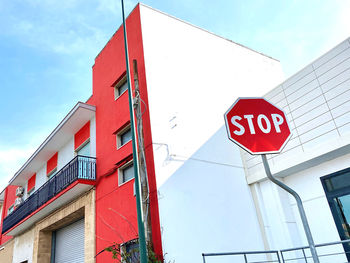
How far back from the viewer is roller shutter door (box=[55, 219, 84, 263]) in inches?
535

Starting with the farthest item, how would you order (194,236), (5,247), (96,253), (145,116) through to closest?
(5,247), (96,253), (145,116), (194,236)

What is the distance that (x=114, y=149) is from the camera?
12.0 meters

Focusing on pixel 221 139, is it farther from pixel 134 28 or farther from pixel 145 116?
pixel 134 28

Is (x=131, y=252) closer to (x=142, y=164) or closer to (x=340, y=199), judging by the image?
(x=142, y=164)

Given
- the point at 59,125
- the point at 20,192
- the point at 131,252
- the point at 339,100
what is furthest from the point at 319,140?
the point at 20,192

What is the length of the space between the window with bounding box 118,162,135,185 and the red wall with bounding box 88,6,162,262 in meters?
0.18

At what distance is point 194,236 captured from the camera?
929 cm

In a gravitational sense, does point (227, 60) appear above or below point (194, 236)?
above

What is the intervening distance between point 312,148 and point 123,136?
657cm

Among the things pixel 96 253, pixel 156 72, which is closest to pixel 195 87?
pixel 156 72

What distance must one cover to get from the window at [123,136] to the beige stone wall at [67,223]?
7.42ft

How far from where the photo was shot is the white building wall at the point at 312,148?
9188 mm

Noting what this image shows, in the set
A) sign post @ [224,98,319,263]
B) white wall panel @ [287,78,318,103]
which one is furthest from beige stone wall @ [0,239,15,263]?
sign post @ [224,98,319,263]

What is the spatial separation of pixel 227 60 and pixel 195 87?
2831 mm
